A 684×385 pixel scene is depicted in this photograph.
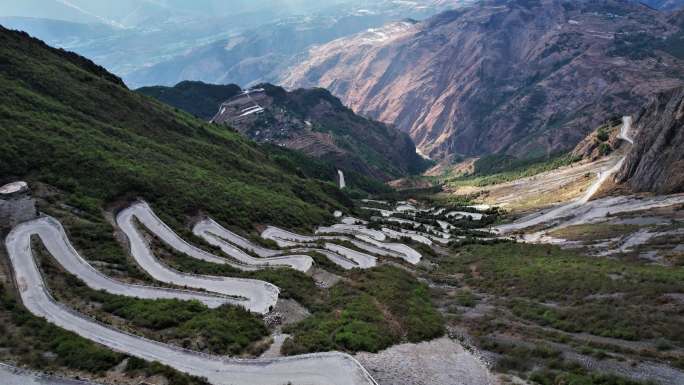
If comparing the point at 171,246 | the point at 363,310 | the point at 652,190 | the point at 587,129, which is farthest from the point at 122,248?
the point at 587,129

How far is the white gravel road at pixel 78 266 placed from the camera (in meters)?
29.0

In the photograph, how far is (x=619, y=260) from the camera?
40.8m

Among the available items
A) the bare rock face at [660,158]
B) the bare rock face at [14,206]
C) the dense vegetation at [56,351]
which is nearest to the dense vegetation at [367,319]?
the dense vegetation at [56,351]

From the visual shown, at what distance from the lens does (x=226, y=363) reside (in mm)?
21969

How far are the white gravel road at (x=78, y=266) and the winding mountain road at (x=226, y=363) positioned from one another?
4.08 meters

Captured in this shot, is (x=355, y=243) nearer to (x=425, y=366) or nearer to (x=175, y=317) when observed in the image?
(x=175, y=317)

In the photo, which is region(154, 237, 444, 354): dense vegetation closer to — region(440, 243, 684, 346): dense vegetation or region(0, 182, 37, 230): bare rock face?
region(440, 243, 684, 346): dense vegetation

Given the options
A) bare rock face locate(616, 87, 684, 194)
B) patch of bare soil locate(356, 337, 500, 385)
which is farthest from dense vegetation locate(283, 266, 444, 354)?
bare rock face locate(616, 87, 684, 194)

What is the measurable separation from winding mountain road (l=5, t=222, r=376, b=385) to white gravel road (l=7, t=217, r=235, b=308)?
408cm

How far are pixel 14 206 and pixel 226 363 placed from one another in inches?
912

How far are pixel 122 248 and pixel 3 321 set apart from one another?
454 inches

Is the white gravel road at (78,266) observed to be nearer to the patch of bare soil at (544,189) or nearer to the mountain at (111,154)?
the mountain at (111,154)

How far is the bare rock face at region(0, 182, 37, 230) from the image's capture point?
110 feet

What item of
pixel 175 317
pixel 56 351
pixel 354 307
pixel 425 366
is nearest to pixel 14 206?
pixel 56 351
